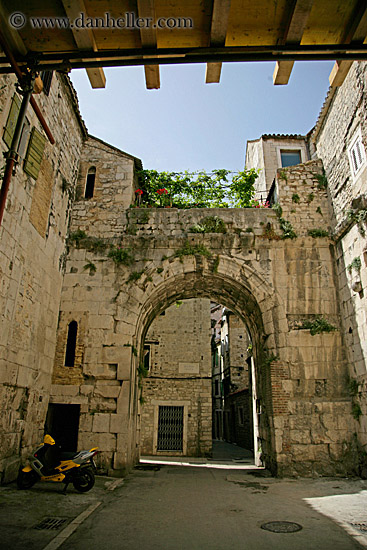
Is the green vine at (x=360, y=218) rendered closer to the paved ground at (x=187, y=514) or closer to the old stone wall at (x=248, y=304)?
the old stone wall at (x=248, y=304)

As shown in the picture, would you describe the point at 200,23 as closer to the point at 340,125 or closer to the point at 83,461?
the point at 83,461

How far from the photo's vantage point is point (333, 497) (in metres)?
6.54

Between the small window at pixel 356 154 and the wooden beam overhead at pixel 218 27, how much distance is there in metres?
6.04

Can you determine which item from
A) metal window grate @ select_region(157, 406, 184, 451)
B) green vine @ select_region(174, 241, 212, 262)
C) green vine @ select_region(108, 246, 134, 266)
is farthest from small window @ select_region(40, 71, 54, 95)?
metal window grate @ select_region(157, 406, 184, 451)

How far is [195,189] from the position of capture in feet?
41.0

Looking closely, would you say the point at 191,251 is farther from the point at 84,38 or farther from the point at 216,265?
the point at 84,38

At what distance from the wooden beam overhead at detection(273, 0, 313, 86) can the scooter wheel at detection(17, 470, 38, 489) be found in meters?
6.93

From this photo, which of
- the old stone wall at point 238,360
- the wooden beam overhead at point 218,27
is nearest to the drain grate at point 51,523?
the wooden beam overhead at point 218,27

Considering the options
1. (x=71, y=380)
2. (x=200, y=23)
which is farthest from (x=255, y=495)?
(x=200, y=23)

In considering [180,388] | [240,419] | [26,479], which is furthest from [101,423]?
[240,419]

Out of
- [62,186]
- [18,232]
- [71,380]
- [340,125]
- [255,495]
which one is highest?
[340,125]

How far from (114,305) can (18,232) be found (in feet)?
10.5

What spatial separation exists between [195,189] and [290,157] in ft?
16.5

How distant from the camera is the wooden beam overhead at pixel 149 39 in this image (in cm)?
299
